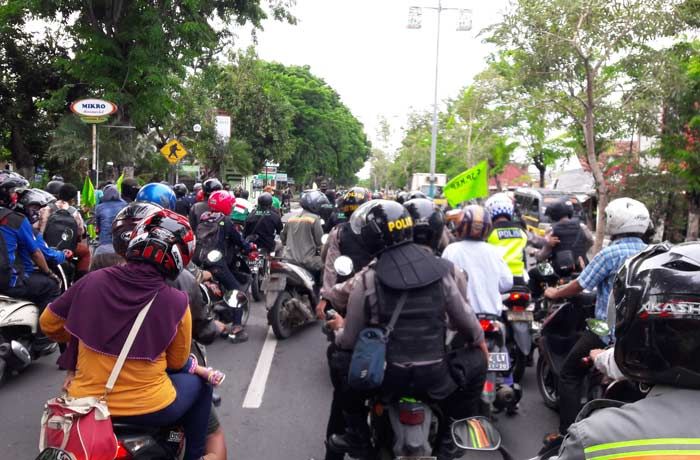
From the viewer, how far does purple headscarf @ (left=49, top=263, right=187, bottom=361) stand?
98.7 inches

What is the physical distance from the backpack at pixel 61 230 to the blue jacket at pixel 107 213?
39 cm

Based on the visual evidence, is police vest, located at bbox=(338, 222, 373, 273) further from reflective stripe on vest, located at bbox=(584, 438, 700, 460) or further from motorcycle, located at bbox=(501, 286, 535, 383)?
reflective stripe on vest, located at bbox=(584, 438, 700, 460)

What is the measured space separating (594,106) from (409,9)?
11218 mm

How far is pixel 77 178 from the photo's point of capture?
966 inches

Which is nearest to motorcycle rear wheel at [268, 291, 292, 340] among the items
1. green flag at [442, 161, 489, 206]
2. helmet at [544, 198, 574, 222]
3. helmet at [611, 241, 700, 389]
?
green flag at [442, 161, 489, 206]

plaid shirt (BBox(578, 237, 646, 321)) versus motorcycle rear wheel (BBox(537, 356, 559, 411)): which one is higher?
plaid shirt (BBox(578, 237, 646, 321))

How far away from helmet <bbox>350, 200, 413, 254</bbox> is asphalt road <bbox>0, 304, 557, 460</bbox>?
1.88 meters

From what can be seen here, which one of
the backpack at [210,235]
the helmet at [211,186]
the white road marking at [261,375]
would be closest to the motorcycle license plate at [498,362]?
the white road marking at [261,375]

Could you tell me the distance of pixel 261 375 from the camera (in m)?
5.96

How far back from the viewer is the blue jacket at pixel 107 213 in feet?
23.1

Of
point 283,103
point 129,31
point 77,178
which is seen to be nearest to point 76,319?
point 129,31

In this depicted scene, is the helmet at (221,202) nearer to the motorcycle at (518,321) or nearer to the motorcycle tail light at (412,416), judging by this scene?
the motorcycle at (518,321)

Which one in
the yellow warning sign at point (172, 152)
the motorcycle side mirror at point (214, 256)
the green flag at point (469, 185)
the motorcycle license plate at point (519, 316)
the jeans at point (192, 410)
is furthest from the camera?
the yellow warning sign at point (172, 152)

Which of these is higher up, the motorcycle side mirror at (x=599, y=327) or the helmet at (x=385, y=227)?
the helmet at (x=385, y=227)
